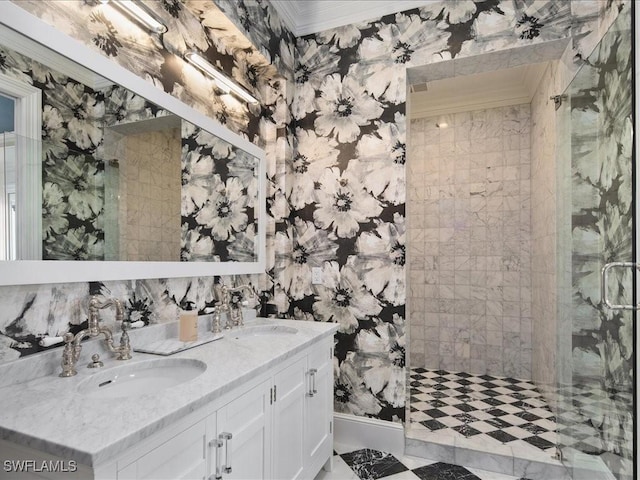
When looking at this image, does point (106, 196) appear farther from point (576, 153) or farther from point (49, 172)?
point (576, 153)

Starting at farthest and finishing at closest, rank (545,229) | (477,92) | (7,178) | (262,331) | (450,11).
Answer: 1. (477,92)
2. (545,229)
3. (450,11)
4. (262,331)
5. (7,178)

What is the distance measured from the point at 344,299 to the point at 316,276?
0.25 m

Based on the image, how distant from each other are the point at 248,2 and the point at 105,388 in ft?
6.81

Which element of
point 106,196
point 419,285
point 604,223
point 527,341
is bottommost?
point 527,341

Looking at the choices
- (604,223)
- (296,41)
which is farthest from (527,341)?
(296,41)

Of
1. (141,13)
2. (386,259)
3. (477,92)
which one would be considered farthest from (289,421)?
(477,92)

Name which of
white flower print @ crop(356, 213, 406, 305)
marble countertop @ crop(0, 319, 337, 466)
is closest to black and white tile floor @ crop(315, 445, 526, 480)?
white flower print @ crop(356, 213, 406, 305)

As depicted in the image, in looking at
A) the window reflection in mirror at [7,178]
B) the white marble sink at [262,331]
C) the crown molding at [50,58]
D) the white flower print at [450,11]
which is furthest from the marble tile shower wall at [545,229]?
the window reflection in mirror at [7,178]

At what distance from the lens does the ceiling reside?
7.91ft

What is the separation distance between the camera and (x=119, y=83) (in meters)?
1.46

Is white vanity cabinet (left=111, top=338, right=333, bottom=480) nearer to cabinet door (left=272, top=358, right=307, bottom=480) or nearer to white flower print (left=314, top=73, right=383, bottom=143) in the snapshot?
cabinet door (left=272, top=358, right=307, bottom=480)

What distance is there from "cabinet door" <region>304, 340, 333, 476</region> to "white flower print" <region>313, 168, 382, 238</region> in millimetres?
811

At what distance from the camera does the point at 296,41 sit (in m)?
2.71

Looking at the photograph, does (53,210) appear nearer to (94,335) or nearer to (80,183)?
(80,183)
